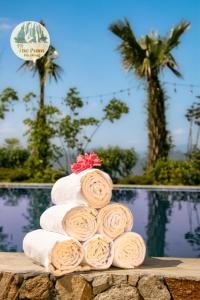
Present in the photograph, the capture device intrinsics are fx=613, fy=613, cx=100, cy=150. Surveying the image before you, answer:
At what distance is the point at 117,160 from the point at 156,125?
1.74 meters

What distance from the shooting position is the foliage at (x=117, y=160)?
1736cm

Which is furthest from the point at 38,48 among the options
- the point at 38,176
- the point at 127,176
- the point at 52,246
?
the point at 52,246

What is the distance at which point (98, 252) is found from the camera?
3871 mm

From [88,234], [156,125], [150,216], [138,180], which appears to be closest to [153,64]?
[156,125]

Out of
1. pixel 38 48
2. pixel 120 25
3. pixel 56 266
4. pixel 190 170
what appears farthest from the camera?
pixel 120 25

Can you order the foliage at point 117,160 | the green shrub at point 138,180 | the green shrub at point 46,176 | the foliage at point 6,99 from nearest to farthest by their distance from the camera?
the green shrub at point 138,180, the green shrub at point 46,176, the foliage at point 117,160, the foliage at point 6,99

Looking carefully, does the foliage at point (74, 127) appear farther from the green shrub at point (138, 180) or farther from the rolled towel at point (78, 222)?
the rolled towel at point (78, 222)

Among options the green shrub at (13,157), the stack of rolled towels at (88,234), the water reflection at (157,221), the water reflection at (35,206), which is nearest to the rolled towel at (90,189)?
the stack of rolled towels at (88,234)

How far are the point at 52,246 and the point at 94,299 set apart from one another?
42 cm

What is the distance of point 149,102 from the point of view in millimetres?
16734

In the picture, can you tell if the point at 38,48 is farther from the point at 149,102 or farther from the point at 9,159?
the point at 9,159

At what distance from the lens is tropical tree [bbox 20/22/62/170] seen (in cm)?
1728

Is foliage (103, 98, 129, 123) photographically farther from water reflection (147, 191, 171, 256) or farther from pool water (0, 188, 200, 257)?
water reflection (147, 191, 171, 256)

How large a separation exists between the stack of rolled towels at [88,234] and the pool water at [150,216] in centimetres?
270
